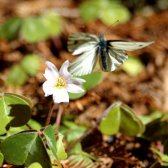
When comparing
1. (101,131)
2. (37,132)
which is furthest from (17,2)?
(37,132)

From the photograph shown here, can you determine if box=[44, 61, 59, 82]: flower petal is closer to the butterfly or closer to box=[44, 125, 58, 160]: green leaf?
the butterfly

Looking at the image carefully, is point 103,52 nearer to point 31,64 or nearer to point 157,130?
point 157,130

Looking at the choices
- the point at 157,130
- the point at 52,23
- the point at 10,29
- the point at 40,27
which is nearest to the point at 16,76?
the point at 10,29

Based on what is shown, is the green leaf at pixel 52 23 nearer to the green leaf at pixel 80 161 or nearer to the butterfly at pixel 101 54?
the butterfly at pixel 101 54

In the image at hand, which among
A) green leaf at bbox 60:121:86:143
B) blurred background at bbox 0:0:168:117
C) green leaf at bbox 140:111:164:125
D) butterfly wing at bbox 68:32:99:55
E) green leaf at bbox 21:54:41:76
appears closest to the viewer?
butterfly wing at bbox 68:32:99:55

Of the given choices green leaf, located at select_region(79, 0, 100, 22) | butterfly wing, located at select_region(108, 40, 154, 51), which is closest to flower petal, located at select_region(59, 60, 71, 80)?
butterfly wing, located at select_region(108, 40, 154, 51)

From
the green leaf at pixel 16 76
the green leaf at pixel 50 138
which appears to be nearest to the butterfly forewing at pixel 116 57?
the green leaf at pixel 50 138

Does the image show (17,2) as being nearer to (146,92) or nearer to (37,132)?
(146,92)
